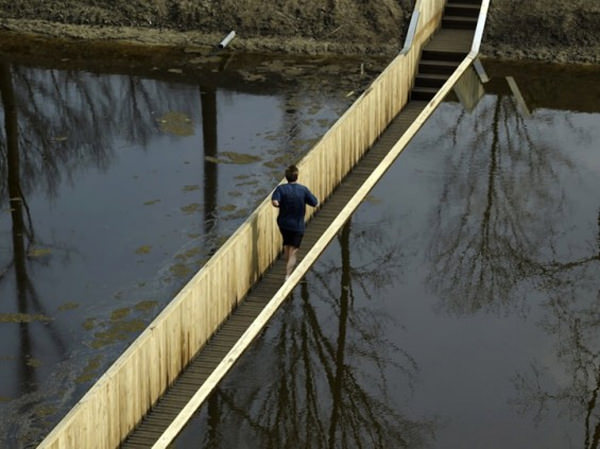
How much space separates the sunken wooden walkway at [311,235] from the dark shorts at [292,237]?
57cm

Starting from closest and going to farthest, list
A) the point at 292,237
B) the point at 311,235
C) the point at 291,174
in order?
the point at 291,174 < the point at 292,237 < the point at 311,235

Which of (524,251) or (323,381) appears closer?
(323,381)

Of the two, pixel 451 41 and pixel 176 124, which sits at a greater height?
pixel 451 41

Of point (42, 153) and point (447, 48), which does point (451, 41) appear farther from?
point (42, 153)

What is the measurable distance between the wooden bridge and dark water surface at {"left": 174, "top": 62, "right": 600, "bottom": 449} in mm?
438

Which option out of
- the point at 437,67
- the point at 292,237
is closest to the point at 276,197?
the point at 292,237

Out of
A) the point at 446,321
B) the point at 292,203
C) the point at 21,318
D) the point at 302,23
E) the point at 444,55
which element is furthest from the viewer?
the point at 302,23

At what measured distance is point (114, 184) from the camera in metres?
22.8

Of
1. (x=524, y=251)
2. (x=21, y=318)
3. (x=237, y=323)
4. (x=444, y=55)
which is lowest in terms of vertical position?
(x=524, y=251)

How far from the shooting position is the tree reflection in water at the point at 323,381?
1466 cm

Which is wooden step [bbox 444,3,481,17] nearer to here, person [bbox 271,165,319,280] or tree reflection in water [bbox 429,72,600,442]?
tree reflection in water [bbox 429,72,600,442]

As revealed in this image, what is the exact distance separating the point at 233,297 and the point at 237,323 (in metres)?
0.38

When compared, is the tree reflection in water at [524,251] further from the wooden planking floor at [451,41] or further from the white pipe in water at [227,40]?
the white pipe in water at [227,40]

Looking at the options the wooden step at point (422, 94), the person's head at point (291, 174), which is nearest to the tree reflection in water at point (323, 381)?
the person's head at point (291, 174)
